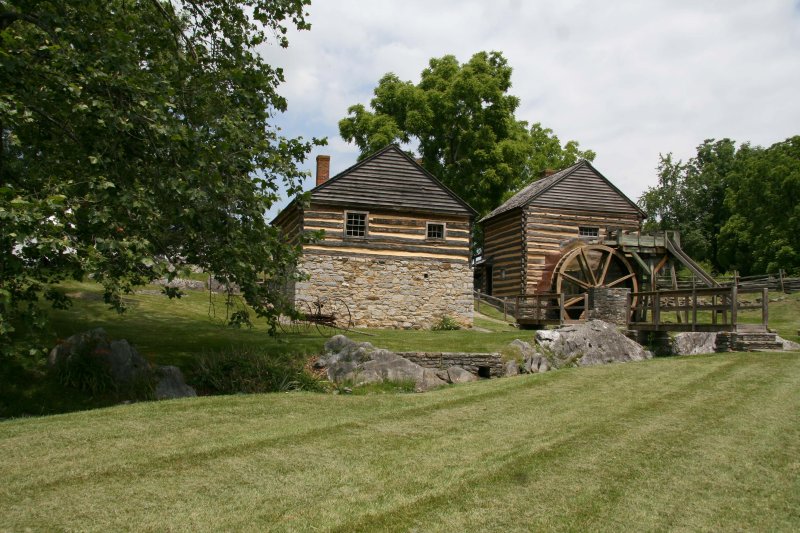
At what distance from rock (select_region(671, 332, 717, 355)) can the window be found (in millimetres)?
10118

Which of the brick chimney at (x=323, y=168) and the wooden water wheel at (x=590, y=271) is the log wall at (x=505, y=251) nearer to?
the wooden water wheel at (x=590, y=271)

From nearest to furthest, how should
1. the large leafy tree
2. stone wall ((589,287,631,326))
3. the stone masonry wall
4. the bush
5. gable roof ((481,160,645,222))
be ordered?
the large leafy tree
the bush
the stone masonry wall
stone wall ((589,287,631,326))
gable roof ((481,160,645,222))

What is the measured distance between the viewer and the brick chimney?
74.0ft

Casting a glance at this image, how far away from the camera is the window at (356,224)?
2044 cm

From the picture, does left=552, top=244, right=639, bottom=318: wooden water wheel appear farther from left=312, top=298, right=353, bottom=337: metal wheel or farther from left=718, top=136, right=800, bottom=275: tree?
left=718, top=136, right=800, bottom=275: tree

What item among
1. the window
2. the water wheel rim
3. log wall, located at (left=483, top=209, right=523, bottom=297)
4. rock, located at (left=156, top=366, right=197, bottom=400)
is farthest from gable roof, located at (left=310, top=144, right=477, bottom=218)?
rock, located at (left=156, top=366, right=197, bottom=400)

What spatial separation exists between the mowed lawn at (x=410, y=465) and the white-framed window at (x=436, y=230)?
12.3m

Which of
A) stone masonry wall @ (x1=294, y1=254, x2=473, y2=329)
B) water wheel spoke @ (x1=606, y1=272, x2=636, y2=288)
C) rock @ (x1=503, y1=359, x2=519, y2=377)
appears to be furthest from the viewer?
water wheel spoke @ (x1=606, y1=272, x2=636, y2=288)

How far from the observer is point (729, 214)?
51031 millimetres

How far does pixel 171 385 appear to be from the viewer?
393 inches

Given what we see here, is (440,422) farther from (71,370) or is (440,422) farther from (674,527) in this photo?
(71,370)

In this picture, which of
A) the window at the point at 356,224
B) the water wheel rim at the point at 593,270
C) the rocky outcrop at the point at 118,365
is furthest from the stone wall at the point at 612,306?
the rocky outcrop at the point at 118,365

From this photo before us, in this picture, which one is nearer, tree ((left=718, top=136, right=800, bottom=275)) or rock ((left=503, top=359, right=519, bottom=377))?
rock ((left=503, top=359, right=519, bottom=377))

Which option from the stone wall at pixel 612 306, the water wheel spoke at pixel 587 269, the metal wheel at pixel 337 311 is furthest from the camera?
the water wheel spoke at pixel 587 269
